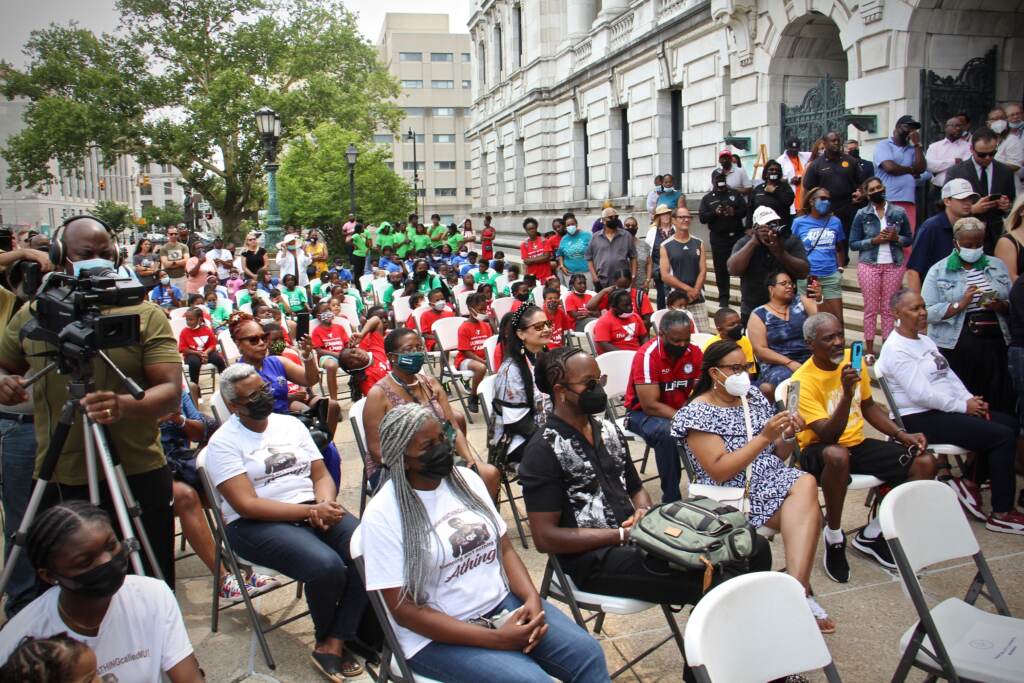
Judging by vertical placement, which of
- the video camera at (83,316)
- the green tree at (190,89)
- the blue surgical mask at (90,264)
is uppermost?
the green tree at (190,89)

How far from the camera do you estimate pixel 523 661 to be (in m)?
2.80

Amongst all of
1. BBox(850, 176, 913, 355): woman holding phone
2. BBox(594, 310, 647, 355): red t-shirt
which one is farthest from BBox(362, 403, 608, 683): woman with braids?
BBox(850, 176, 913, 355): woman holding phone

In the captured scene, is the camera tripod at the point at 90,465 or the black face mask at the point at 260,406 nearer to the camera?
the camera tripod at the point at 90,465

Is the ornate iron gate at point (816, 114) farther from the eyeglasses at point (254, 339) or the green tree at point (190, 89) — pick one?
the green tree at point (190, 89)

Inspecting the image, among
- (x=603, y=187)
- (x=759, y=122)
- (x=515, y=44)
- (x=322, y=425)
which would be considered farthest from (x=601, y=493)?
(x=515, y=44)

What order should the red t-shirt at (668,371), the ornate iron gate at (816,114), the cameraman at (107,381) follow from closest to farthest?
the cameraman at (107,381) → the red t-shirt at (668,371) → the ornate iron gate at (816,114)

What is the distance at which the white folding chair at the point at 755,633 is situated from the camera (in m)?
2.36

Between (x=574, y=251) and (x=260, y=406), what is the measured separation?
382 inches

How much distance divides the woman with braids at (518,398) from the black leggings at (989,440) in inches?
98.9

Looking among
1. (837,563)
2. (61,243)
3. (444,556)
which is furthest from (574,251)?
(444,556)

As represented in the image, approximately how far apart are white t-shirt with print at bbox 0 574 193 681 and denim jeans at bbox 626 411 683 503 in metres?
3.01

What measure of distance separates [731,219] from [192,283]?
33.7 feet

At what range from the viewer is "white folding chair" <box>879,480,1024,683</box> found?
2789 millimetres

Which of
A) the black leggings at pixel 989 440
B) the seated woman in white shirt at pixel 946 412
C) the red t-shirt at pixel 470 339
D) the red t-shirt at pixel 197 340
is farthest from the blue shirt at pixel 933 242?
the red t-shirt at pixel 197 340
